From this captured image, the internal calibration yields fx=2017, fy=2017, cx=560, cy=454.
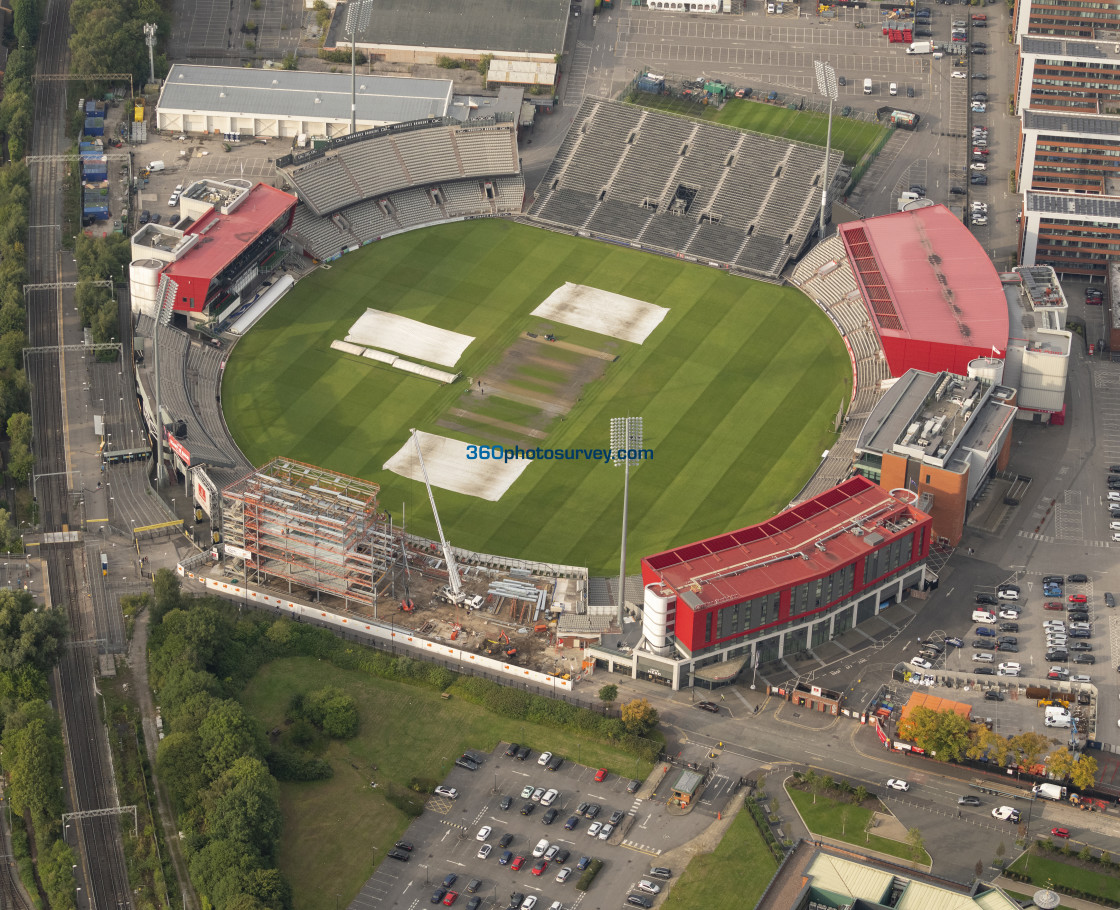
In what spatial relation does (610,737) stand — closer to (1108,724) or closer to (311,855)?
(311,855)

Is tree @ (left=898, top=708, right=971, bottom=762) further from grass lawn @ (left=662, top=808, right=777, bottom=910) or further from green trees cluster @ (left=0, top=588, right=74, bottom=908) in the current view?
green trees cluster @ (left=0, top=588, right=74, bottom=908)

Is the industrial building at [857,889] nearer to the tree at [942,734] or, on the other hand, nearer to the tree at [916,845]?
the tree at [916,845]

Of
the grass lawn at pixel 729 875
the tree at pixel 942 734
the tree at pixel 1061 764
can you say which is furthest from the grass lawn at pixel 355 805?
the tree at pixel 1061 764

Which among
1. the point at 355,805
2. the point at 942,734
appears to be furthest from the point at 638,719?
the point at 942,734

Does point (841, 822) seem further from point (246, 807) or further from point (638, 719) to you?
point (246, 807)

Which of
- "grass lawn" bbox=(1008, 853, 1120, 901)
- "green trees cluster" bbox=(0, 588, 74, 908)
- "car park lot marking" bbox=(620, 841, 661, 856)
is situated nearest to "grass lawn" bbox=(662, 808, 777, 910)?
"car park lot marking" bbox=(620, 841, 661, 856)

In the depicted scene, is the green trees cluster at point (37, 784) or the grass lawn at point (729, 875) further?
the green trees cluster at point (37, 784)
